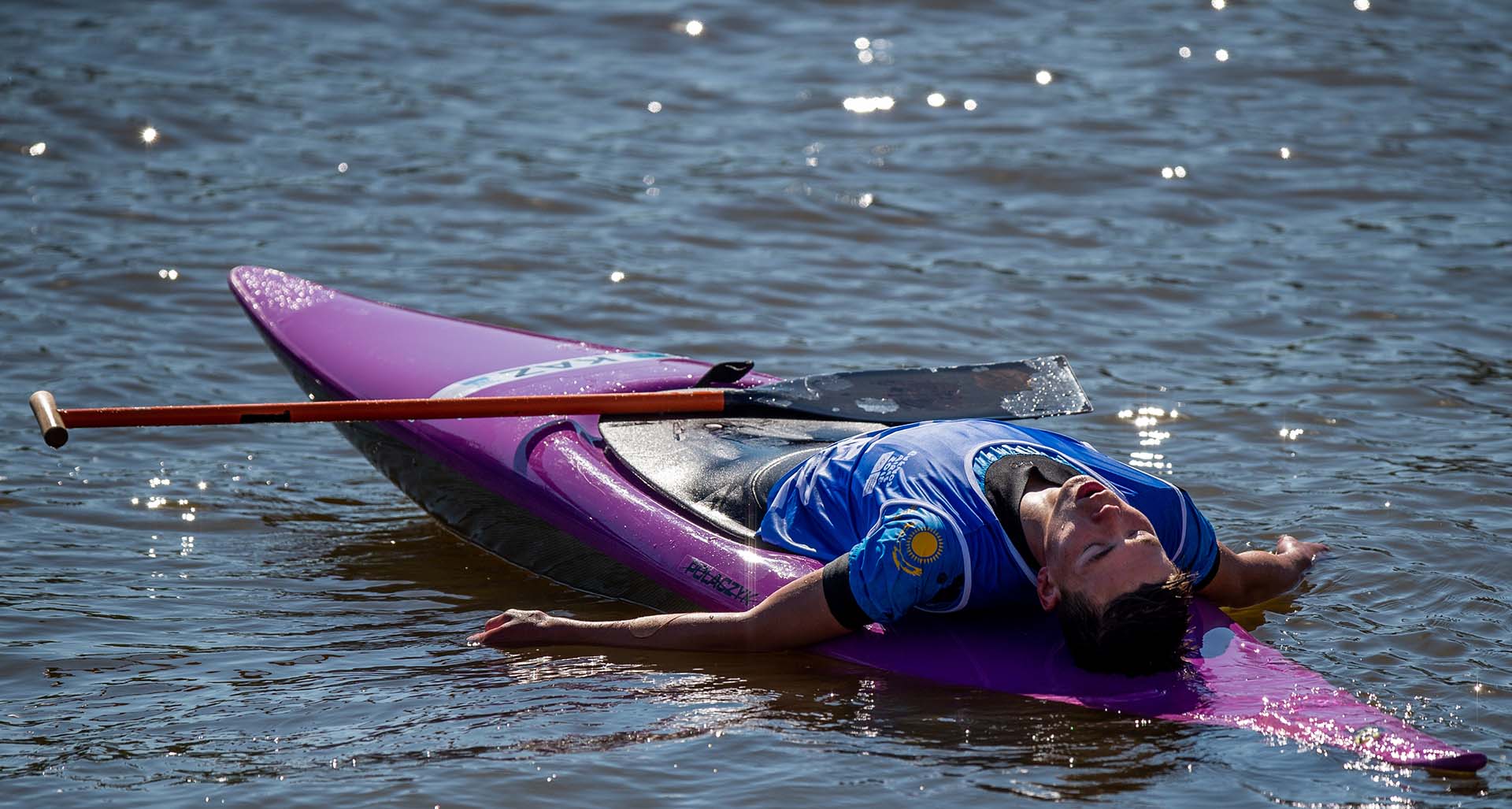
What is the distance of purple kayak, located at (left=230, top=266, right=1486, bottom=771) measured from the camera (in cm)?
344

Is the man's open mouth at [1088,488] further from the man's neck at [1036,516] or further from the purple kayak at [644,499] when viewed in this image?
the purple kayak at [644,499]

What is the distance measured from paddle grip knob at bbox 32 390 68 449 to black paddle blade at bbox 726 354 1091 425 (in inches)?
68.9

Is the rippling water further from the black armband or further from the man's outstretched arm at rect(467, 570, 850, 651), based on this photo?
the black armband

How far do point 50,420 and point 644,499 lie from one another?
1.53 meters

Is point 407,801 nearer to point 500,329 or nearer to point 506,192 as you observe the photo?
point 500,329

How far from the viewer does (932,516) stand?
3.44 metres

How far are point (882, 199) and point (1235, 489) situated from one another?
3.75 metres

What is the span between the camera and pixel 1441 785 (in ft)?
10.1

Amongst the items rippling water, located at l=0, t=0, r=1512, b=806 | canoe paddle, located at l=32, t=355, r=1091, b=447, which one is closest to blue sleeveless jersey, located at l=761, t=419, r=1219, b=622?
rippling water, located at l=0, t=0, r=1512, b=806

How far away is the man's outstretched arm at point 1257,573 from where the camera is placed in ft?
12.8

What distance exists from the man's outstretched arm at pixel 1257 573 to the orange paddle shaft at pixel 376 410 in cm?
145

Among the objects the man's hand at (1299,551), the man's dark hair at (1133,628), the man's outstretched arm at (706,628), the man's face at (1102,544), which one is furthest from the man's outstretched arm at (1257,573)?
the man's outstretched arm at (706,628)

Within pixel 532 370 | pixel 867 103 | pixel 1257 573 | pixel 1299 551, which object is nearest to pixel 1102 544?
pixel 1257 573

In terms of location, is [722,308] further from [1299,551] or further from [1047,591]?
[1047,591]
